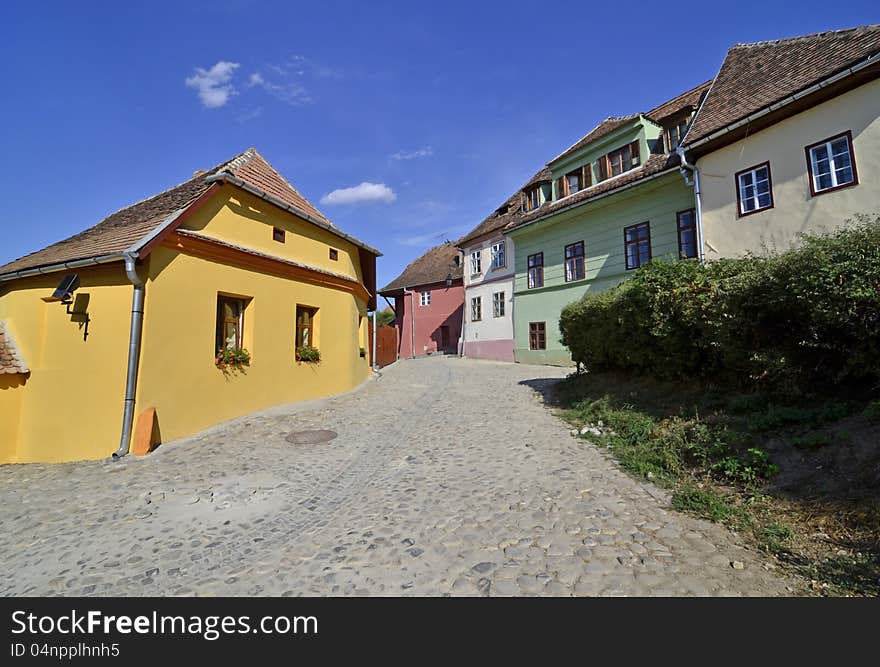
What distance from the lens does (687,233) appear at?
13789mm

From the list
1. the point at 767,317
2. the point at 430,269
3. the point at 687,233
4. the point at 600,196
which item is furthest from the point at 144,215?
the point at 430,269

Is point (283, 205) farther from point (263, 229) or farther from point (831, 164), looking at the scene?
point (831, 164)

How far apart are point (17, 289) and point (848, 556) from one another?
12705 millimetres

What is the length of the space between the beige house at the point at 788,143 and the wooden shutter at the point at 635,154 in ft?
9.53

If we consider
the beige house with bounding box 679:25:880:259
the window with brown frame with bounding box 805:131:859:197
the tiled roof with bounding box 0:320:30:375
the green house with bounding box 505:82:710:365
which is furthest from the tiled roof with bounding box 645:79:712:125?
the tiled roof with bounding box 0:320:30:375

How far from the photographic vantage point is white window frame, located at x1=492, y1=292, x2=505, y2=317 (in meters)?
22.0

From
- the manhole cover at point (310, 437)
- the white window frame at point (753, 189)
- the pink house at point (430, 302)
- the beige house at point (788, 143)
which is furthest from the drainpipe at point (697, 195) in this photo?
the pink house at point (430, 302)

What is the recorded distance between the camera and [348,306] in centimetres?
1222

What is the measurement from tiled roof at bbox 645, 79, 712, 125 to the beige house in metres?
2.39

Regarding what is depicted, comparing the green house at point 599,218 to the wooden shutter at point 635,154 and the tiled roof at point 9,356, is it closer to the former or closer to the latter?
the wooden shutter at point 635,154

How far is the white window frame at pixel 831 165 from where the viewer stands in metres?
9.05

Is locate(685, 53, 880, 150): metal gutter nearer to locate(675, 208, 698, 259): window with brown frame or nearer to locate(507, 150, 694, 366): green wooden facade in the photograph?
locate(507, 150, 694, 366): green wooden facade
